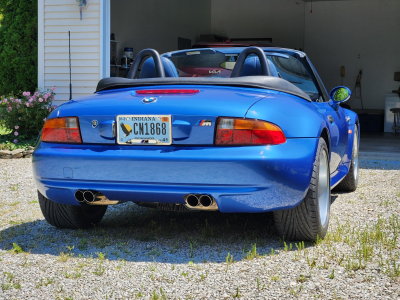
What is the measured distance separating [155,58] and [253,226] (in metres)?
1.40

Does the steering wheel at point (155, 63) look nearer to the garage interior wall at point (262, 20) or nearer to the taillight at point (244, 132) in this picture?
the taillight at point (244, 132)

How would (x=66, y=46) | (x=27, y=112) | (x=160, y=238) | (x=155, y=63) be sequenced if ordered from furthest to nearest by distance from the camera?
(x=66, y=46) < (x=27, y=112) < (x=155, y=63) < (x=160, y=238)

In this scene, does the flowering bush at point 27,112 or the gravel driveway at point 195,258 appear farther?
the flowering bush at point 27,112

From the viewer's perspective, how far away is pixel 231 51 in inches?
176

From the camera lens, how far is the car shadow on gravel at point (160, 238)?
10.1 ft

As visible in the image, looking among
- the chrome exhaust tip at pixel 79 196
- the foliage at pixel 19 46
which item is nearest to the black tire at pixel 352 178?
the chrome exhaust tip at pixel 79 196

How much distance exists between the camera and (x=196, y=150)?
2.81 meters

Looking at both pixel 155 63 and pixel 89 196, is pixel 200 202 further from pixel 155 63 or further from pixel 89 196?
pixel 155 63

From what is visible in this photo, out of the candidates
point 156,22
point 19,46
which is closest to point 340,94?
point 19,46

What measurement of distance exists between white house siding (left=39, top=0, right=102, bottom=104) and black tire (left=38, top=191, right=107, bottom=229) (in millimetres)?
6069

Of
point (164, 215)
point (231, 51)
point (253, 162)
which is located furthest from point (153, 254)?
point (231, 51)

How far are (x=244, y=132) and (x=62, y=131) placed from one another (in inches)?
44.0

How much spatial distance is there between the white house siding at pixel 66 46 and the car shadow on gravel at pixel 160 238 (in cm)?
582

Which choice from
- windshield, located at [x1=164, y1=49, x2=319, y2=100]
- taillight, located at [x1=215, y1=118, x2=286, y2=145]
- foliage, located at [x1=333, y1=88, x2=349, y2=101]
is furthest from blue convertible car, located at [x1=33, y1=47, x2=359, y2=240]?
foliage, located at [x1=333, y1=88, x2=349, y2=101]
